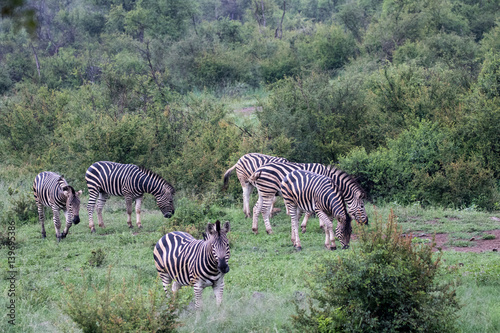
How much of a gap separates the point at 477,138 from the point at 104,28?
43912 millimetres

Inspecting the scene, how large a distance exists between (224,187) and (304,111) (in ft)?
20.2

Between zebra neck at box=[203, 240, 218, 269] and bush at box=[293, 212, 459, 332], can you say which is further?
zebra neck at box=[203, 240, 218, 269]

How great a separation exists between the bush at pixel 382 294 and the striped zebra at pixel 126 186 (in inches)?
336

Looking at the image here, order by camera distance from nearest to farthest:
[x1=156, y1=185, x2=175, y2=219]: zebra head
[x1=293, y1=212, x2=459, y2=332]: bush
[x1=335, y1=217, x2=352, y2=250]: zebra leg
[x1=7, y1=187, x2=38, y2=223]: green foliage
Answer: [x1=293, y1=212, x2=459, y2=332]: bush, [x1=335, y1=217, x2=352, y2=250]: zebra leg, [x1=156, y1=185, x2=175, y2=219]: zebra head, [x1=7, y1=187, x2=38, y2=223]: green foliage

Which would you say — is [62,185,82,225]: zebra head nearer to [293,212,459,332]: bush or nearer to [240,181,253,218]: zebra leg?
[240,181,253,218]: zebra leg

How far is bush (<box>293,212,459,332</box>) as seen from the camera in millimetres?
5750

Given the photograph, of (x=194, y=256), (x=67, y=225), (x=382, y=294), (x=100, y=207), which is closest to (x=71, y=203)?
(x=67, y=225)

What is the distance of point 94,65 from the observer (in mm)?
37969

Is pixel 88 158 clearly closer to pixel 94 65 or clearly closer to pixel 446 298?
pixel 446 298

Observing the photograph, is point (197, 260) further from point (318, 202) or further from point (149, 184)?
point (149, 184)

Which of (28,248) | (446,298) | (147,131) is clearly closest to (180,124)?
(147,131)

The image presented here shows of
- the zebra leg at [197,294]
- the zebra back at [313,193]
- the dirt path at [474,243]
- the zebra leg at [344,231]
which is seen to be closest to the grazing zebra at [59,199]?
the zebra back at [313,193]

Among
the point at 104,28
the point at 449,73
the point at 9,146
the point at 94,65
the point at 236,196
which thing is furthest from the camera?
the point at 104,28

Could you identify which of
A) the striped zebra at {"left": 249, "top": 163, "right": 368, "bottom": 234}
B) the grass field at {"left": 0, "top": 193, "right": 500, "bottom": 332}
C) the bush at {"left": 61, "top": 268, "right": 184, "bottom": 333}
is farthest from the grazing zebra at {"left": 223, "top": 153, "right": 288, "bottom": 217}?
the bush at {"left": 61, "top": 268, "right": 184, "bottom": 333}
